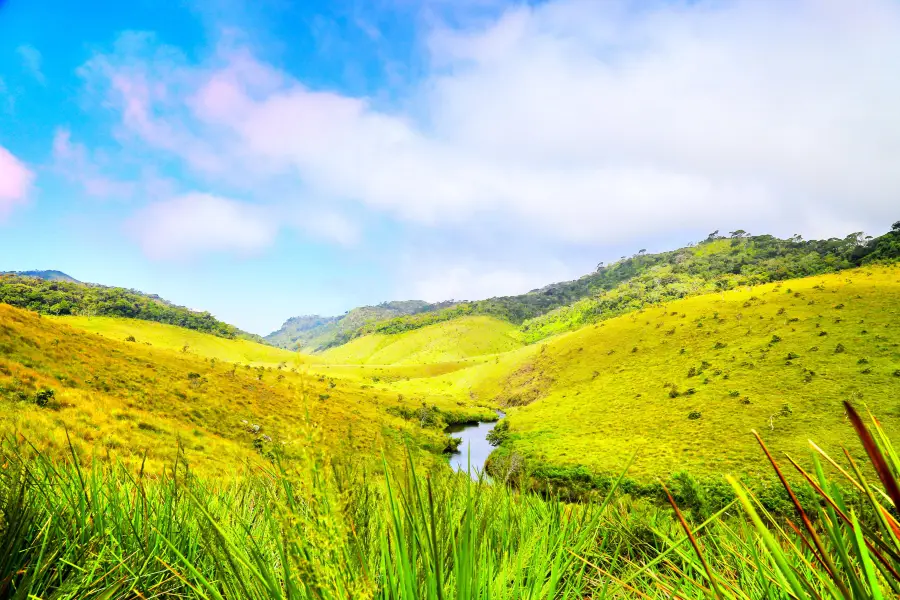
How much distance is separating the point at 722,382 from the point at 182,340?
122m

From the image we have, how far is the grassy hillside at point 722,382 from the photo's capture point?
101 feet

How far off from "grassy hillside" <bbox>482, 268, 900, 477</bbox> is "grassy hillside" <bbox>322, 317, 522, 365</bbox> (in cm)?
8743

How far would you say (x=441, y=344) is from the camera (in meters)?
161

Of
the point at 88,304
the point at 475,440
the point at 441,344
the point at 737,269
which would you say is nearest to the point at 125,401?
the point at 475,440

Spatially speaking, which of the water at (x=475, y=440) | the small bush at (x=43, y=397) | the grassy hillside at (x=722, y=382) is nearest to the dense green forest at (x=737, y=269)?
the grassy hillside at (x=722, y=382)

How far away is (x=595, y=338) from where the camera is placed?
70.5m

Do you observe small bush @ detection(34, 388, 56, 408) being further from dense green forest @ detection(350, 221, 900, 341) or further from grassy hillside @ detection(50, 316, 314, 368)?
dense green forest @ detection(350, 221, 900, 341)

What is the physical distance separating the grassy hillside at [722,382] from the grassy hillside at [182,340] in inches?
2953

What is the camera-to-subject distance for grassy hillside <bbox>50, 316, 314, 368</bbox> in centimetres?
9444

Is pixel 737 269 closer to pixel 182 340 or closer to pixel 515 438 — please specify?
pixel 515 438

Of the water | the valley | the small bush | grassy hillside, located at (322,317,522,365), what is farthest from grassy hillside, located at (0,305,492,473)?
grassy hillside, located at (322,317,522,365)

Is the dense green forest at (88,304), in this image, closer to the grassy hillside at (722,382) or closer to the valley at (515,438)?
the valley at (515,438)

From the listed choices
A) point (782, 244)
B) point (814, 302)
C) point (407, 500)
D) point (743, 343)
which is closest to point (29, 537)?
point (407, 500)

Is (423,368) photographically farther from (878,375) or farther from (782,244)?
(782,244)
